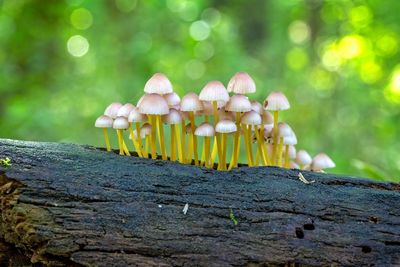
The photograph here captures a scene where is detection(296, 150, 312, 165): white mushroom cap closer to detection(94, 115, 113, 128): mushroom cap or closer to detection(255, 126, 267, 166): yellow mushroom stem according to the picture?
detection(255, 126, 267, 166): yellow mushroom stem

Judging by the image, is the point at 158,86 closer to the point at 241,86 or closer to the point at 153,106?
the point at 153,106

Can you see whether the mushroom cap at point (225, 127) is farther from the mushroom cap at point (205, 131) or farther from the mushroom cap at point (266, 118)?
the mushroom cap at point (266, 118)

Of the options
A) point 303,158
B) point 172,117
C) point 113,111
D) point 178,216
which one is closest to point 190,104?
point 172,117

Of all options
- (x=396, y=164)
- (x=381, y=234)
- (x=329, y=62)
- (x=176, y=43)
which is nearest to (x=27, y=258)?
(x=381, y=234)

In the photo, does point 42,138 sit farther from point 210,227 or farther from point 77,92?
point 210,227

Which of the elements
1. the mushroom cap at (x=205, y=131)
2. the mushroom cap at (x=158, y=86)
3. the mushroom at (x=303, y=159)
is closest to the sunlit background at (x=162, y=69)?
the mushroom at (x=303, y=159)

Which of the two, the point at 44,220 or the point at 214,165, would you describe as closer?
the point at 44,220

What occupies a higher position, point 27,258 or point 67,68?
point 67,68
